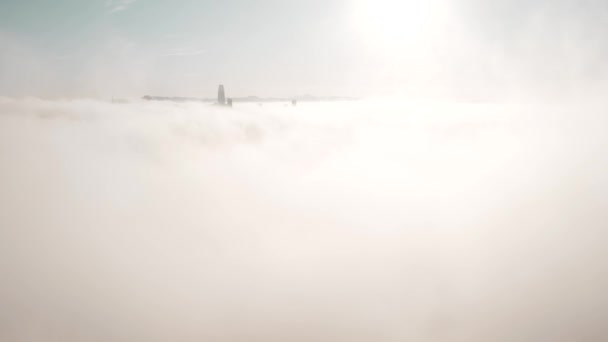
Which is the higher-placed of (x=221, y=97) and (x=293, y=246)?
(x=221, y=97)

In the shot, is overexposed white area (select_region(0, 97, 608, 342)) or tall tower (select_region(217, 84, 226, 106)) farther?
tall tower (select_region(217, 84, 226, 106))

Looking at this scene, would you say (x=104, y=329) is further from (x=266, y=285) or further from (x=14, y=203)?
(x=14, y=203)

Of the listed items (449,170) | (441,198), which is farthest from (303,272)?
(449,170)

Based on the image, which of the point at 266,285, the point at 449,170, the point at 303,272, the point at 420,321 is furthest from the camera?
the point at 449,170

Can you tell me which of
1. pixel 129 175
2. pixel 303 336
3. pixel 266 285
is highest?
pixel 129 175

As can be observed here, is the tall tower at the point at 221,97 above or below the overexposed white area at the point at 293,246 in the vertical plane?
above

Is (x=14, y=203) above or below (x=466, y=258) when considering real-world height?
above

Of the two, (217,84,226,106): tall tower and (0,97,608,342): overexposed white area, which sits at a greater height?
(217,84,226,106): tall tower

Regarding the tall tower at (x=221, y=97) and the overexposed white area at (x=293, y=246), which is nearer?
the overexposed white area at (x=293, y=246)
